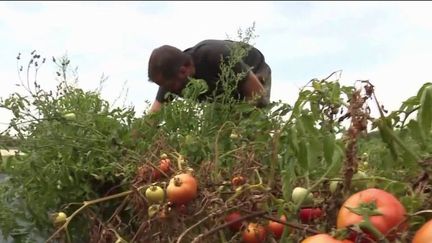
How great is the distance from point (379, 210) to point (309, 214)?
0.74ft

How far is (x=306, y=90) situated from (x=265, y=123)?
484mm

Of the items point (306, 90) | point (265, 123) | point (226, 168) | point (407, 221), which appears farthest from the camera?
point (265, 123)

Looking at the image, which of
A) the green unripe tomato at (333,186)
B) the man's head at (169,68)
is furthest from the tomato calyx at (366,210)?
the man's head at (169,68)

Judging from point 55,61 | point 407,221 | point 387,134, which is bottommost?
point 407,221

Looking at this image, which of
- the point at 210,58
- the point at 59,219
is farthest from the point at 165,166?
the point at 210,58

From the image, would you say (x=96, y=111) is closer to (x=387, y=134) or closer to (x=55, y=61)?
(x=55, y=61)

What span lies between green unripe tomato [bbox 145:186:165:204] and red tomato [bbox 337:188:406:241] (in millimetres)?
510

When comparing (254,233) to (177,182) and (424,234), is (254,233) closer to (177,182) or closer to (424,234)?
(177,182)

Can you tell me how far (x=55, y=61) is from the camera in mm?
2105

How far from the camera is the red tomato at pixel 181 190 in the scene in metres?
1.37

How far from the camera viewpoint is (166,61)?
2672mm

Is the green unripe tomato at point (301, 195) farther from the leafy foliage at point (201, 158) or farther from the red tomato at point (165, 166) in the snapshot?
the red tomato at point (165, 166)

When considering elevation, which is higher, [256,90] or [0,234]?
[256,90]

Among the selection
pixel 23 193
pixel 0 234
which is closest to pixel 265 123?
pixel 23 193
